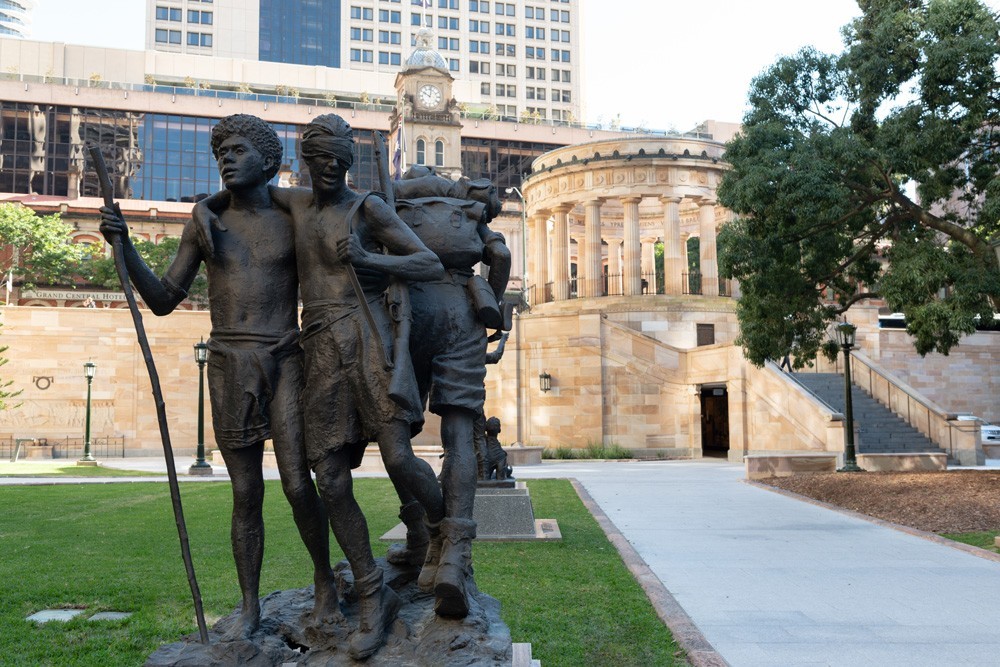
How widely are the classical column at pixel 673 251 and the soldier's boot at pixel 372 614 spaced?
39.4 meters

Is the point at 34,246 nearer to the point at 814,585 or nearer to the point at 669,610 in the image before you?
the point at 814,585

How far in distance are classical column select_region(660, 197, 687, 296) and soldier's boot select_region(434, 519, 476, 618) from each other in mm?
39058

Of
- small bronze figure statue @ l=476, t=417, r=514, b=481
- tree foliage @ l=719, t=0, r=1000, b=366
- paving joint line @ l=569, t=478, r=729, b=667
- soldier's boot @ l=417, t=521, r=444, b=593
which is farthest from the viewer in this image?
tree foliage @ l=719, t=0, r=1000, b=366

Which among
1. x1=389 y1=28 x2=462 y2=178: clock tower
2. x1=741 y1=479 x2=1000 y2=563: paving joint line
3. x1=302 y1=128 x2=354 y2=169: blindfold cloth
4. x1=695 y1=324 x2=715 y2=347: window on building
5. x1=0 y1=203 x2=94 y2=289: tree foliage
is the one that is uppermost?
x1=389 y1=28 x2=462 y2=178: clock tower

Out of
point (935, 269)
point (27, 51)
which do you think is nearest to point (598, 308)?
point (935, 269)

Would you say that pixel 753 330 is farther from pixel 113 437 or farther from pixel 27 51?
pixel 27 51

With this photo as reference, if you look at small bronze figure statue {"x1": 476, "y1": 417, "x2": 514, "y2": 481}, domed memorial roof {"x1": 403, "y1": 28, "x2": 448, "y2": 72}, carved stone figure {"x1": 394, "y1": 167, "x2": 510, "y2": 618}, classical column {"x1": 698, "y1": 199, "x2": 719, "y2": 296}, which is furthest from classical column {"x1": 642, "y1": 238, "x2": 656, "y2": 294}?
carved stone figure {"x1": 394, "y1": 167, "x2": 510, "y2": 618}

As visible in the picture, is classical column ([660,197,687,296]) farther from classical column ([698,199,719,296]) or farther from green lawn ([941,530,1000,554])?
green lawn ([941,530,1000,554])

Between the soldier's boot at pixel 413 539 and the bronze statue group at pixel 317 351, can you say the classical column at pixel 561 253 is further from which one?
the bronze statue group at pixel 317 351

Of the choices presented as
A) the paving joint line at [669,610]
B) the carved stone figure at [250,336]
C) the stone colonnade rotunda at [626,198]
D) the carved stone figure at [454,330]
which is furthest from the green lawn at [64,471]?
the stone colonnade rotunda at [626,198]

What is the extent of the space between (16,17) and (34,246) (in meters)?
126

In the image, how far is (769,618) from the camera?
7.63m

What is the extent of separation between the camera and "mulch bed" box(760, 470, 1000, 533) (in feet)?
46.9

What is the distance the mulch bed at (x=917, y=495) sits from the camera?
14.3 m
